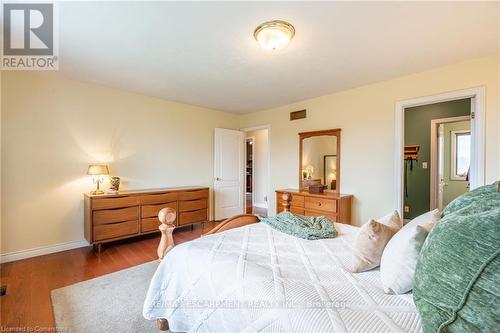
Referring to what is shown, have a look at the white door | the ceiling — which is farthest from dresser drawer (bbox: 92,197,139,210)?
the white door

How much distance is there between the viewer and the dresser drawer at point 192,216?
3951 millimetres

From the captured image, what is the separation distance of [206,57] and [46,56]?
1847 mm

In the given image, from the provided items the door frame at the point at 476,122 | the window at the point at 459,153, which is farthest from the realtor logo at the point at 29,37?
the window at the point at 459,153

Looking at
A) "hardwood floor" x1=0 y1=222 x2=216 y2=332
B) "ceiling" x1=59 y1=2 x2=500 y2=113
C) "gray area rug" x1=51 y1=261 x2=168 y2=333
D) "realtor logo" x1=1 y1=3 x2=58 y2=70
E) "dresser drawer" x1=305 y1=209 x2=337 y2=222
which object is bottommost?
"hardwood floor" x1=0 y1=222 x2=216 y2=332

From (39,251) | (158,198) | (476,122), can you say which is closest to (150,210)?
(158,198)

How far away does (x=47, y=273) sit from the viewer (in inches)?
99.2

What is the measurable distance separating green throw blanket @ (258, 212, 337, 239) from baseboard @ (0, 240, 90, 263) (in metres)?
2.91

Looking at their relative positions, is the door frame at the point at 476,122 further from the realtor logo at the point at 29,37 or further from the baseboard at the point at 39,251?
the baseboard at the point at 39,251

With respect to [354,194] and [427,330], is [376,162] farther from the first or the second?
[427,330]

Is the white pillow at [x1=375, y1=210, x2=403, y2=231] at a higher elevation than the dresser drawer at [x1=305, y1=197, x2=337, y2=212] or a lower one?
higher

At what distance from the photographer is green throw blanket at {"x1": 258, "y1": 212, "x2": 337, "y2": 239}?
69.6 inches

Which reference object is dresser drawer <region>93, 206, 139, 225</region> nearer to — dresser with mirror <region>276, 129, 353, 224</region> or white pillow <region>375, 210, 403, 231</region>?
dresser with mirror <region>276, 129, 353, 224</region>

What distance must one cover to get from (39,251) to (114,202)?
1.10m

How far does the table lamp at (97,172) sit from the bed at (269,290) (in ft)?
6.96
